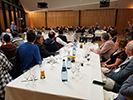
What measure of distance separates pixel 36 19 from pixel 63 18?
13.1ft

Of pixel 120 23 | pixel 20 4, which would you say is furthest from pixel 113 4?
pixel 20 4

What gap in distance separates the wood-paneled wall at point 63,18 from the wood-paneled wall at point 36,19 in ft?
2.92

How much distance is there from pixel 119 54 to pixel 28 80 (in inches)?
79.1

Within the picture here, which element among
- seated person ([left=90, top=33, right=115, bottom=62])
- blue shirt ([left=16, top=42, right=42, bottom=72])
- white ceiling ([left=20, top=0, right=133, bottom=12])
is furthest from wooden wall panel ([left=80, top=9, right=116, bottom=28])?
blue shirt ([left=16, top=42, right=42, bottom=72])

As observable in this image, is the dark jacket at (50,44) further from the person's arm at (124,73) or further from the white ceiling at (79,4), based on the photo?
the white ceiling at (79,4)

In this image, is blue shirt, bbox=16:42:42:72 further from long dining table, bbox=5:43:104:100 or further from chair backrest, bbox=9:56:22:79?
long dining table, bbox=5:43:104:100

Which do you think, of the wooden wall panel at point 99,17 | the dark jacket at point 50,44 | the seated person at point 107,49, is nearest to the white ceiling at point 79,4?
the wooden wall panel at point 99,17

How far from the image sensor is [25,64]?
85.0 inches

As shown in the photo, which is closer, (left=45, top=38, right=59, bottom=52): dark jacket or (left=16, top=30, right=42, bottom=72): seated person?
(left=16, top=30, right=42, bottom=72): seated person

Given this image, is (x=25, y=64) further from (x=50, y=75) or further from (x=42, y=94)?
(x=42, y=94)

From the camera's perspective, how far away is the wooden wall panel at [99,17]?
530 inches

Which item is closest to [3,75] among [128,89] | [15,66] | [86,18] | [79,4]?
[15,66]

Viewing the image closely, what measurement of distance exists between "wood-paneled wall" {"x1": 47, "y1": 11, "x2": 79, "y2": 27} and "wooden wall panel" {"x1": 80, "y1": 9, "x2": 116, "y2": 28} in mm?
927

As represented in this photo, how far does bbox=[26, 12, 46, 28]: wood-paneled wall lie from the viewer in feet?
51.1
